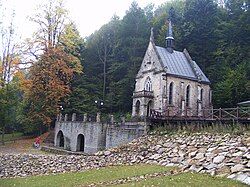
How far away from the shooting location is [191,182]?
1209 centimetres

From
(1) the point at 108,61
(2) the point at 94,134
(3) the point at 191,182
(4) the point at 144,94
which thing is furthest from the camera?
(1) the point at 108,61

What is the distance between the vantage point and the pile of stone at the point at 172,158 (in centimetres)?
1405

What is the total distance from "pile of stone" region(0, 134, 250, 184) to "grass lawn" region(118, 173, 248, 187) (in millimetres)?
556

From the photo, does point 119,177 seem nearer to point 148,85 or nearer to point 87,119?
point 87,119

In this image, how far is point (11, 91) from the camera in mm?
38062

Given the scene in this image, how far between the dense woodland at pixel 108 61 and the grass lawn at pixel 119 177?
74.5 feet

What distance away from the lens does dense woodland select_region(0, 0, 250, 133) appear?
131 feet

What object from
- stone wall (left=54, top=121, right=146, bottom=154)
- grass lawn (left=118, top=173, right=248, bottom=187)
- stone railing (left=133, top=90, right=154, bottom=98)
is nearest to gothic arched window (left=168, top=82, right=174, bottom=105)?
stone railing (left=133, top=90, right=154, bottom=98)

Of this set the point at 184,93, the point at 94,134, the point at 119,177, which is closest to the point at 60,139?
the point at 94,134

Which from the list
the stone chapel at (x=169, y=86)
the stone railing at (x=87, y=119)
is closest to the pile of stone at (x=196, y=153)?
the stone railing at (x=87, y=119)

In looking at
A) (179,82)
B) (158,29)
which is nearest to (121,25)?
(158,29)

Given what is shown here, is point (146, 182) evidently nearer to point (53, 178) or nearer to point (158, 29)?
point (53, 178)

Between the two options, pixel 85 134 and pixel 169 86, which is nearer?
pixel 85 134

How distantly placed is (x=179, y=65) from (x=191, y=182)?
2990cm
